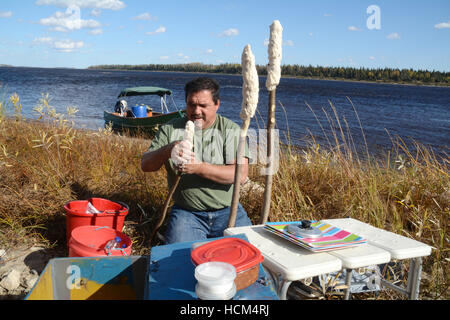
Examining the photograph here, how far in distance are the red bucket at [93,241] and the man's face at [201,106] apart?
1.18 m

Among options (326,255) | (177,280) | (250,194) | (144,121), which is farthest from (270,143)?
(144,121)

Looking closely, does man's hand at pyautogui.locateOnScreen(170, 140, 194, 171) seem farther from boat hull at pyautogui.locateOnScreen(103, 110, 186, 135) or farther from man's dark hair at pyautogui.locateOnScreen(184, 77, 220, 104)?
boat hull at pyautogui.locateOnScreen(103, 110, 186, 135)

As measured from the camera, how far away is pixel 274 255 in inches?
71.9

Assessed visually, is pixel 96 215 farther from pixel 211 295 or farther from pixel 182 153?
pixel 211 295

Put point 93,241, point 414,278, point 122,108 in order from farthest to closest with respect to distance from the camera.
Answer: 1. point 122,108
2. point 93,241
3. point 414,278

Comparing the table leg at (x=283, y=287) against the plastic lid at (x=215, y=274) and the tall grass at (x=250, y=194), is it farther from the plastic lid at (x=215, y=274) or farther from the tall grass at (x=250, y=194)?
the tall grass at (x=250, y=194)

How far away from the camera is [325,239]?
6.37 ft

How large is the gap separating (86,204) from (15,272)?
0.84 metres

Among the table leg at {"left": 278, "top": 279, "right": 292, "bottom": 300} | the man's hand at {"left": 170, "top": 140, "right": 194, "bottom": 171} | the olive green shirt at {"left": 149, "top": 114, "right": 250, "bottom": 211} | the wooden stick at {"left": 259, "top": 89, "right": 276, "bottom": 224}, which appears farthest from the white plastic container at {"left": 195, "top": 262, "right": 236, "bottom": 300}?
the olive green shirt at {"left": 149, "top": 114, "right": 250, "bottom": 211}

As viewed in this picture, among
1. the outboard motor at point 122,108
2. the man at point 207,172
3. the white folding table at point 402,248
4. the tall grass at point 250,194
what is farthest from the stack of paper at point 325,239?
the outboard motor at point 122,108

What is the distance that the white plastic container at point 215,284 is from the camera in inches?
49.3

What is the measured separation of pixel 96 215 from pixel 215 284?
1959 mm
